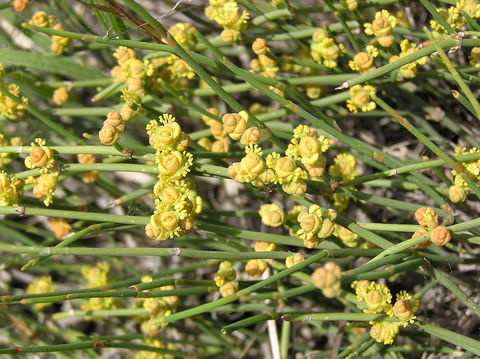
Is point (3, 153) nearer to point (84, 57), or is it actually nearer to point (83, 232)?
point (83, 232)

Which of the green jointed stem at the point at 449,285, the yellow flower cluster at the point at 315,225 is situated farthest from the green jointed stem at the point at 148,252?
the green jointed stem at the point at 449,285

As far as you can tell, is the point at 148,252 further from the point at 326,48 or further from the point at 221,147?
the point at 326,48

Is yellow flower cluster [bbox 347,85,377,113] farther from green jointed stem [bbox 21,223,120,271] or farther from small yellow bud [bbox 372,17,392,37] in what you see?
green jointed stem [bbox 21,223,120,271]

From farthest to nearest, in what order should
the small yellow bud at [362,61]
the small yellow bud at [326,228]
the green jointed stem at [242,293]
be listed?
the small yellow bud at [362,61] < the small yellow bud at [326,228] < the green jointed stem at [242,293]

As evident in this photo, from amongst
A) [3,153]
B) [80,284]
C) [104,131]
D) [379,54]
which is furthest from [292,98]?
[80,284]

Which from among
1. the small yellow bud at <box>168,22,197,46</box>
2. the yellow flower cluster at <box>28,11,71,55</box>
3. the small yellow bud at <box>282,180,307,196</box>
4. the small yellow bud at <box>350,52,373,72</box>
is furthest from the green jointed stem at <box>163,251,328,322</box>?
the yellow flower cluster at <box>28,11,71,55</box>

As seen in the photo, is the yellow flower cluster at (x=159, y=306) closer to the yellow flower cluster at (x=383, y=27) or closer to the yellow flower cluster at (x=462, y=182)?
the yellow flower cluster at (x=462, y=182)
